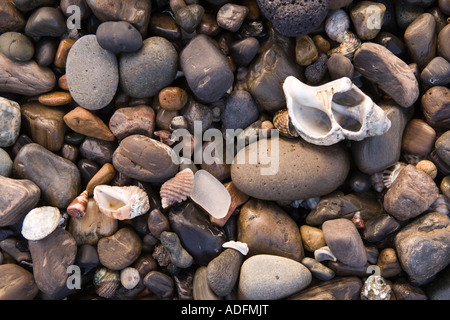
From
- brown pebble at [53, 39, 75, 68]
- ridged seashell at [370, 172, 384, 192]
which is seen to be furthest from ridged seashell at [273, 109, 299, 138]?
brown pebble at [53, 39, 75, 68]

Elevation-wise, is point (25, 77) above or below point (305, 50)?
below

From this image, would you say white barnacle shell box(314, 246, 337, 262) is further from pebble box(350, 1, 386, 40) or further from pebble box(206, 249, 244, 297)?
pebble box(350, 1, 386, 40)

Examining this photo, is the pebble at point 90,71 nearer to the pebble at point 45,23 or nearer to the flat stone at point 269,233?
the pebble at point 45,23

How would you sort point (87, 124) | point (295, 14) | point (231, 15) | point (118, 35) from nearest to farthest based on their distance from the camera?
point (295, 14)
point (118, 35)
point (231, 15)
point (87, 124)

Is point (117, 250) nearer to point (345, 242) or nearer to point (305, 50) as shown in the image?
point (345, 242)

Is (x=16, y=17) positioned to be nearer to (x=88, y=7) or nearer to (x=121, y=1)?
(x=88, y=7)

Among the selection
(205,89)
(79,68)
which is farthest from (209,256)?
(79,68)

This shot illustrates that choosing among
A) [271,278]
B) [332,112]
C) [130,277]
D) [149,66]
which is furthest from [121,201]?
→ [332,112]
